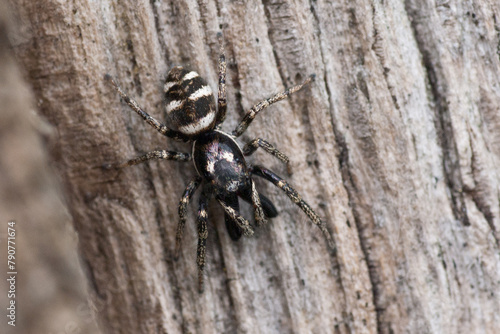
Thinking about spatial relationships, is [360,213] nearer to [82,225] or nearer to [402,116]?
[402,116]

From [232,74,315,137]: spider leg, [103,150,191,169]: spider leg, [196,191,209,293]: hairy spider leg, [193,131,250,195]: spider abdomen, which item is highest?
[232,74,315,137]: spider leg

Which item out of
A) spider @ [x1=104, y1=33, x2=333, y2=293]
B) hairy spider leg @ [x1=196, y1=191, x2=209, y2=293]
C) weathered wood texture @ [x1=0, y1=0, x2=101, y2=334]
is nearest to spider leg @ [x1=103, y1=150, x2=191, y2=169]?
spider @ [x1=104, y1=33, x2=333, y2=293]

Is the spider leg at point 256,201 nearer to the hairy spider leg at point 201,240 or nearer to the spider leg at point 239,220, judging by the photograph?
the spider leg at point 239,220

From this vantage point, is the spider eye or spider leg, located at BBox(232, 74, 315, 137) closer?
the spider eye

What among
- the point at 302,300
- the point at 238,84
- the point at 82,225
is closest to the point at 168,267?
the point at 82,225

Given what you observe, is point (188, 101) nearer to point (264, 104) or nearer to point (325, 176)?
point (264, 104)

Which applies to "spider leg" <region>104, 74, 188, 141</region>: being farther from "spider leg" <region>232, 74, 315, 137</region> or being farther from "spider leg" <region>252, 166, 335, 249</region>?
"spider leg" <region>252, 166, 335, 249</region>

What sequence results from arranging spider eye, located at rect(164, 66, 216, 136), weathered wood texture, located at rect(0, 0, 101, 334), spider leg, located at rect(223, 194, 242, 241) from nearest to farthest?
spider eye, located at rect(164, 66, 216, 136) < spider leg, located at rect(223, 194, 242, 241) < weathered wood texture, located at rect(0, 0, 101, 334)
